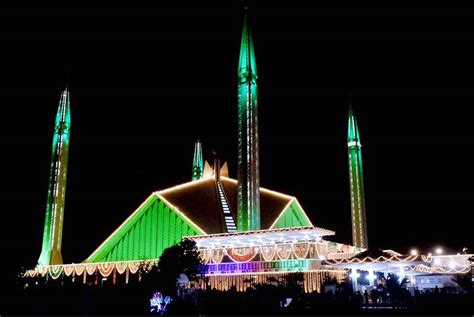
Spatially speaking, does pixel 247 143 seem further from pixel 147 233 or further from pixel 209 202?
pixel 147 233

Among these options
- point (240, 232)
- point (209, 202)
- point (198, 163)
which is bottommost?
point (240, 232)

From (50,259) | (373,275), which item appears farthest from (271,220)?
(50,259)

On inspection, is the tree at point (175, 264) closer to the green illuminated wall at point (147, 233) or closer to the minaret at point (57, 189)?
the green illuminated wall at point (147, 233)

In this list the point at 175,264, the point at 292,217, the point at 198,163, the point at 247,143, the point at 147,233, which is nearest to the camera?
the point at 175,264

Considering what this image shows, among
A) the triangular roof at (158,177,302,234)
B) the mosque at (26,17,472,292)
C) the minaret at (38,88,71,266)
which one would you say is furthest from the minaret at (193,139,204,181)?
the minaret at (38,88,71,266)

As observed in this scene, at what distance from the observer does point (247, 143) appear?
29609 mm

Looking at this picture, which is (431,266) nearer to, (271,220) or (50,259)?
(271,220)

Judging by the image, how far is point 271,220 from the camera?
1404 inches

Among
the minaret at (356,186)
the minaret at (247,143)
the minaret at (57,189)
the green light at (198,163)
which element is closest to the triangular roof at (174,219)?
the minaret at (57,189)

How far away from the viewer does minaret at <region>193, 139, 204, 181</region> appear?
53.0 metres

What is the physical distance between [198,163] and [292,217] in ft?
58.1

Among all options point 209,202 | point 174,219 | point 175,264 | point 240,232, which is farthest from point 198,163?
point 175,264

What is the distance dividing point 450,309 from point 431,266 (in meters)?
17.0

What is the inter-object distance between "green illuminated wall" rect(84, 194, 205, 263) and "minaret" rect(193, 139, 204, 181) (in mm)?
17851
